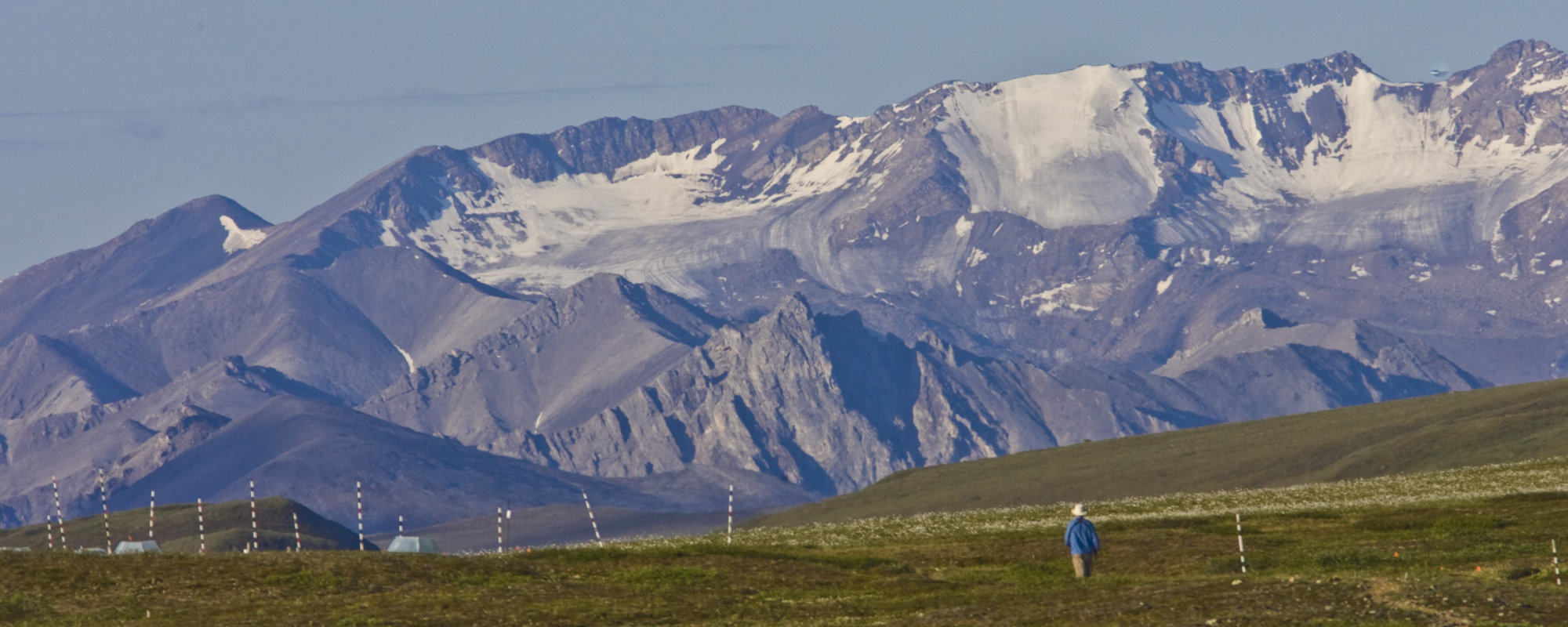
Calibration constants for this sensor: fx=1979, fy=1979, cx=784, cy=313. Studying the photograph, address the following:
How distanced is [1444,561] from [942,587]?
45.7 ft

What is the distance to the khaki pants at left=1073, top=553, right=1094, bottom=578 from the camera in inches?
2083

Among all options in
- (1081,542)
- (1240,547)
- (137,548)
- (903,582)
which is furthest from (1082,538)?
(137,548)

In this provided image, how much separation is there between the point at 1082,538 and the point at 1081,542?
128 millimetres

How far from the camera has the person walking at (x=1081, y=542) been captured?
52.7 metres

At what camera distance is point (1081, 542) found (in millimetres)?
52750

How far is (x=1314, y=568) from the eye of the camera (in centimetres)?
5412

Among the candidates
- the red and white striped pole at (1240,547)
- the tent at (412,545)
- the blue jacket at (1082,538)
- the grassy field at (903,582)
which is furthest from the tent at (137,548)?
the red and white striped pole at (1240,547)

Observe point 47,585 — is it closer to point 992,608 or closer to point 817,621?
point 817,621

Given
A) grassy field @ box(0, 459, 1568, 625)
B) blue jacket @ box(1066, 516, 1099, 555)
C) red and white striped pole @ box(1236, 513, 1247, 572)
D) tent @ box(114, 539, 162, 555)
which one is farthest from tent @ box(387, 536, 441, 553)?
red and white striped pole @ box(1236, 513, 1247, 572)

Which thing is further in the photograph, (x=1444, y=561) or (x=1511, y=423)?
(x=1511, y=423)

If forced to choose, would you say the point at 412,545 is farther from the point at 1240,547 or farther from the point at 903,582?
the point at 1240,547

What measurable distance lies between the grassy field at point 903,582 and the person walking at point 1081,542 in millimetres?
548

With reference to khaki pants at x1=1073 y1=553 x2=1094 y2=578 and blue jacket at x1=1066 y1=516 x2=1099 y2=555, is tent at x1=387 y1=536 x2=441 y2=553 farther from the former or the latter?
blue jacket at x1=1066 y1=516 x2=1099 y2=555

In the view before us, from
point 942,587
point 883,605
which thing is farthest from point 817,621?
point 942,587
